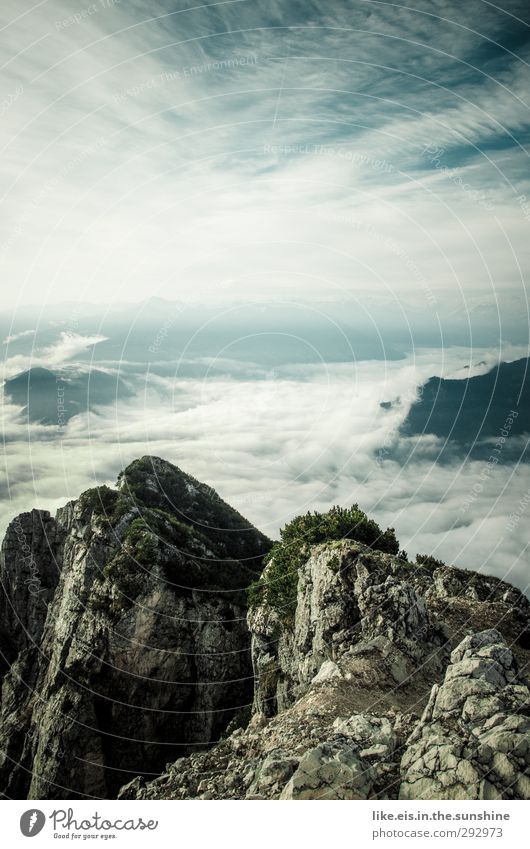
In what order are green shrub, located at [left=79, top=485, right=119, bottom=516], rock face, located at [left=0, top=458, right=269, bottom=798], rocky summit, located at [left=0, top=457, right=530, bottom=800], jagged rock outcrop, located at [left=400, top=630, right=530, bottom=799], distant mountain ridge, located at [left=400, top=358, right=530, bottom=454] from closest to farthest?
jagged rock outcrop, located at [left=400, top=630, right=530, bottom=799], rocky summit, located at [left=0, top=457, right=530, bottom=800], rock face, located at [left=0, top=458, right=269, bottom=798], green shrub, located at [left=79, top=485, right=119, bottom=516], distant mountain ridge, located at [left=400, top=358, right=530, bottom=454]

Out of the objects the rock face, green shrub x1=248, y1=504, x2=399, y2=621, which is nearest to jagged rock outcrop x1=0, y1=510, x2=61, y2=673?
the rock face

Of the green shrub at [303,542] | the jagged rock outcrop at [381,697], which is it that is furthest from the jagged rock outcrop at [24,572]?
the jagged rock outcrop at [381,697]

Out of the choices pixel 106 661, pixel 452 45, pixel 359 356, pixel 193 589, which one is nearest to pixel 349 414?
pixel 359 356

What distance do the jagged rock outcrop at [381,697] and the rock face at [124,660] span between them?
17816 millimetres

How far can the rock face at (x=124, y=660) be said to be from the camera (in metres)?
52.6

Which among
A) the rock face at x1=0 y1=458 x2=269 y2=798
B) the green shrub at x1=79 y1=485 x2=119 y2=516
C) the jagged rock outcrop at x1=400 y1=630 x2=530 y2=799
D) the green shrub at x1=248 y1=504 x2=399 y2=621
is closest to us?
the jagged rock outcrop at x1=400 y1=630 x2=530 y2=799

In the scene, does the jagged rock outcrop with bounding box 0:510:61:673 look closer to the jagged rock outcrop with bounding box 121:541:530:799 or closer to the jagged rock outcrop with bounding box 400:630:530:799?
the jagged rock outcrop with bounding box 121:541:530:799

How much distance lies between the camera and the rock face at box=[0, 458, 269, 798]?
52.6 meters

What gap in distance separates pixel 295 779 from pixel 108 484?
195ft

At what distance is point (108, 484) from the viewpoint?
7262cm

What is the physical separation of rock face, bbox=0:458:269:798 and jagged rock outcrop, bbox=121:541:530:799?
58.5 ft
